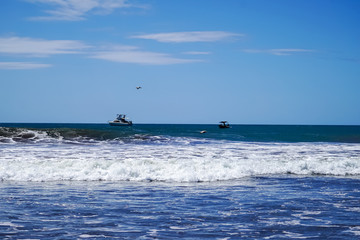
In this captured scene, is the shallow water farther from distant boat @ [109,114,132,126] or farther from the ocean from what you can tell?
distant boat @ [109,114,132,126]

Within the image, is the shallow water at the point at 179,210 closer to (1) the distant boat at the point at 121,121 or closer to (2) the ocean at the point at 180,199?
(2) the ocean at the point at 180,199

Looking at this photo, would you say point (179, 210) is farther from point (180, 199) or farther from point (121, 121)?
point (121, 121)

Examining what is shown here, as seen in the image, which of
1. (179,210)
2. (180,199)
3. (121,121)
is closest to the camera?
(179,210)

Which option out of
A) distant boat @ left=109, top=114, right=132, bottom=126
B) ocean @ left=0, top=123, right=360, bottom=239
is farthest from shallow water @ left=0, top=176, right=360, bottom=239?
distant boat @ left=109, top=114, right=132, bottom=126

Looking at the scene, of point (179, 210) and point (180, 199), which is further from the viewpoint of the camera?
point (180, 199)

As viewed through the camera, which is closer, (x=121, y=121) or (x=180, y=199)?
(x=180, y=199)

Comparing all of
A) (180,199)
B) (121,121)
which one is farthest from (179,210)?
(121,121)

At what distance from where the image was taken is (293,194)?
13492 mm

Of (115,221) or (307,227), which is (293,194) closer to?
(307,227)

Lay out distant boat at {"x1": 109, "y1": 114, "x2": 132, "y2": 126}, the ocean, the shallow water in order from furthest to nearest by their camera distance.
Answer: distant boat at {"x1": 109, "y1": 114, "x2": 132, "y2": 126}
the ocean
the shallow water

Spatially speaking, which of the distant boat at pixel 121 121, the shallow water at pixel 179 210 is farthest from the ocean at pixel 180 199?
the distant boat at pixel 121 121

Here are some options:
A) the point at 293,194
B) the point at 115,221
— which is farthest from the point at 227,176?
the point at 115,221

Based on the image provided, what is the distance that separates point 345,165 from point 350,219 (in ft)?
41.2

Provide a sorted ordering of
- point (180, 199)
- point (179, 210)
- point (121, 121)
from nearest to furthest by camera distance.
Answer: point (179, 210) < point (180, 199) < point (121, 121)
